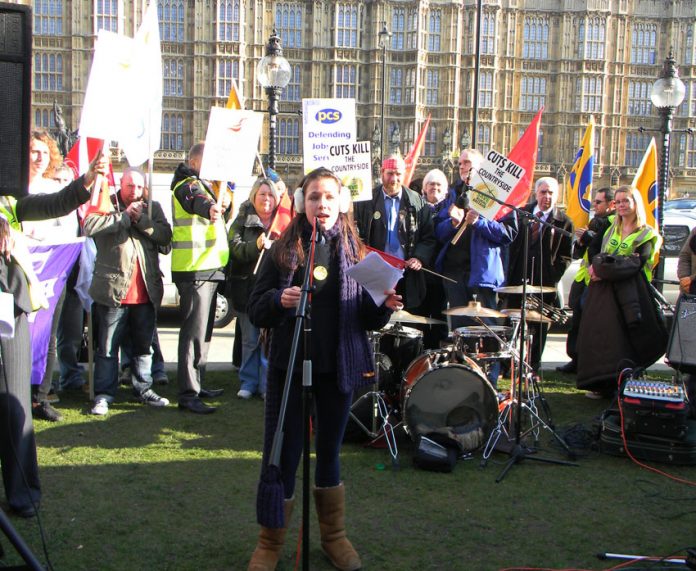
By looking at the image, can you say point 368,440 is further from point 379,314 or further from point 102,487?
point 379,314

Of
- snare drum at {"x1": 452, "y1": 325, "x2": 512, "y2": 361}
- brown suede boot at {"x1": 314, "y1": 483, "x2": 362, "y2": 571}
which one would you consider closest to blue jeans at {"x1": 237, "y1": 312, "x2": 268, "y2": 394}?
snare drum at {"x1": 452, "y1": 325, "x2": 512, "y2": 361}

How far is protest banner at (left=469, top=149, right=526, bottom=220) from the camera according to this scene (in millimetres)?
5965

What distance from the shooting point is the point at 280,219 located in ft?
21.6

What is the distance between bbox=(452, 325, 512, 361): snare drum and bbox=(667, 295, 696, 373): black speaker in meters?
1.46

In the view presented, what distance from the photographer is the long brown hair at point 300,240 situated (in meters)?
3.50

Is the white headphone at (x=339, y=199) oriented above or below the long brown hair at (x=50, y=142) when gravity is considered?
below

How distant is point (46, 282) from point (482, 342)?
3.40 meters

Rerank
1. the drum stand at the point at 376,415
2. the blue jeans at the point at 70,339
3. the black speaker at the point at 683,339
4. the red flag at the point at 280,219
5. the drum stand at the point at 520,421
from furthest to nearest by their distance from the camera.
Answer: the blue jeans at the point at 70,339
the red flag at the point at 280,219
the black speaker at the point at 683,339
the drum stand at the point at 376,415
the drum stand at the point at 520,421

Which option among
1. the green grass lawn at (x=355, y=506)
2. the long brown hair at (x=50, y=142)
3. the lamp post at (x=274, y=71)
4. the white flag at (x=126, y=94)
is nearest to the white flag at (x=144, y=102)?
the white flag at (x=126, y=94)

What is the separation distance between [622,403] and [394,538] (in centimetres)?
252

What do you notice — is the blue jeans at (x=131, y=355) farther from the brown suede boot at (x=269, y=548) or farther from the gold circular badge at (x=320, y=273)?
the gold circular badge at (x=320, y=273)

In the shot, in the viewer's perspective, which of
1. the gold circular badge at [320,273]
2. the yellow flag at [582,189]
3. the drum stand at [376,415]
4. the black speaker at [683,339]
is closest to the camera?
the gold circular badge at [320,273]

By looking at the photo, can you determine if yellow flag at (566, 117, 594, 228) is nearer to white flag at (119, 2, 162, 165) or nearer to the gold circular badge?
white flag at (119, 2, 162, 165)

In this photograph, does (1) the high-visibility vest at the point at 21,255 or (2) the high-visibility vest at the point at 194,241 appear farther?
(2) the high-visibility vest at the point at 194,241
